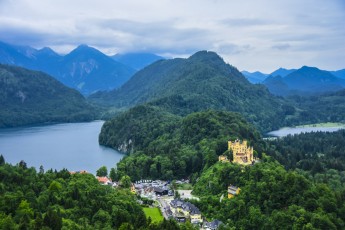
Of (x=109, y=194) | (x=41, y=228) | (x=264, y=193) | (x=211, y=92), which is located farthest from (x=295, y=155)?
(x=211, y=92)

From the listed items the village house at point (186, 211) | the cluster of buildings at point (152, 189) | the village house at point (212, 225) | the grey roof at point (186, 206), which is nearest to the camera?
the village house at point (212, 225)

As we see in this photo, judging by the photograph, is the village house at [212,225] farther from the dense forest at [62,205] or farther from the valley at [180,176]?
the dense forest at [62,205]

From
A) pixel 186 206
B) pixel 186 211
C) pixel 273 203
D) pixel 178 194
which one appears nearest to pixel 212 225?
pixel 186 211

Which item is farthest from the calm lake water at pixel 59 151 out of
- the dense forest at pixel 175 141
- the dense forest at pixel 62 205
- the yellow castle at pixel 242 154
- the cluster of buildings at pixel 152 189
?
the dense forest at pixel 62 205

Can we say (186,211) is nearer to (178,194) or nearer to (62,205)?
(178,194)

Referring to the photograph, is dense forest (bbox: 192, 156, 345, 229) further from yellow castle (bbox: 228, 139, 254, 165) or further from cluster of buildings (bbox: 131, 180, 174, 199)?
yellow castle (bbox: 228, 139, 254, 165)

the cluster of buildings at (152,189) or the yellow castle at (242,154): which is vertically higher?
the yellow castle at (242,154)
